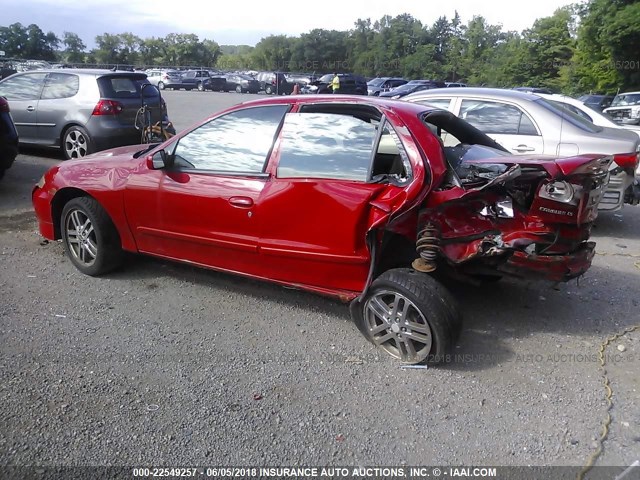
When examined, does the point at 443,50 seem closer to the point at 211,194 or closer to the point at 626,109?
the point at 626,109

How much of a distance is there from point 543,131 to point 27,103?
28.7ft

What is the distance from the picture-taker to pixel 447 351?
3.49m

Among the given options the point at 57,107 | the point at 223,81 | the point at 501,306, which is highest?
the point at 57,107

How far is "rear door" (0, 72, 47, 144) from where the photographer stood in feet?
32.9

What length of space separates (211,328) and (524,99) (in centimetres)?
501

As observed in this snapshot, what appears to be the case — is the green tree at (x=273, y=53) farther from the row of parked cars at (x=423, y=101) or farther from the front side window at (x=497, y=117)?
the front side window at (x=497, y=117)

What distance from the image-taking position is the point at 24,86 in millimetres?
10305

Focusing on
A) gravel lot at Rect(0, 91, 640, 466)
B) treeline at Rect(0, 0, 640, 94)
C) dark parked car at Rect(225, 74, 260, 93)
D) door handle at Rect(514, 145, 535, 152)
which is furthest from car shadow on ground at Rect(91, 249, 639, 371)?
dark parked car at Rect(225, 74, 260, 93)

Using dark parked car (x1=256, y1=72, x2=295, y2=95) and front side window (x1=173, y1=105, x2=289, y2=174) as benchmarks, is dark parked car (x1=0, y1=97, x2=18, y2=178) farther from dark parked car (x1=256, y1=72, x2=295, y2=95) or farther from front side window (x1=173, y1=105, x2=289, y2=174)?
dark parked car (x1=256, y1=72, x2=295, y2=95)

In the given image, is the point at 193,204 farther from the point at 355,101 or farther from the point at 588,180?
the point at 588,180

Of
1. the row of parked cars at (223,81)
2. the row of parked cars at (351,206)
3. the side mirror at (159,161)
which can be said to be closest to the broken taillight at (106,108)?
the row of parked cars at (351,206)

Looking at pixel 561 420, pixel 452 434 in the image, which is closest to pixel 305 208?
pixel 452 434

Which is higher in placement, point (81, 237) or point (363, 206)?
point (363, 206)

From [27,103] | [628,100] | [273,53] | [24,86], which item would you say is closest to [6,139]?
[27,103]
